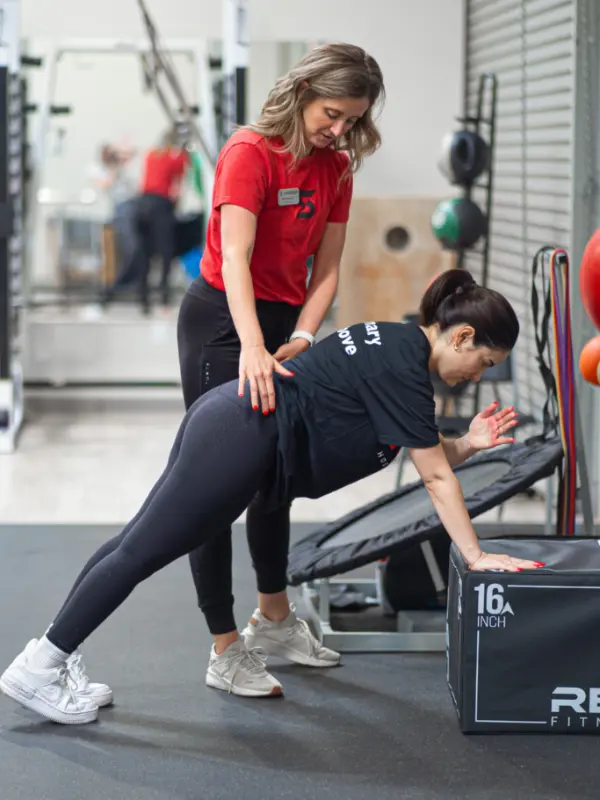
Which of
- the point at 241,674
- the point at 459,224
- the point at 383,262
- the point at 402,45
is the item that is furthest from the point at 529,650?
the point at 402,45

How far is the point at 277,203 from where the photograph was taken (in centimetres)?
253

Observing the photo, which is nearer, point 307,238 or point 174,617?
point 307,238

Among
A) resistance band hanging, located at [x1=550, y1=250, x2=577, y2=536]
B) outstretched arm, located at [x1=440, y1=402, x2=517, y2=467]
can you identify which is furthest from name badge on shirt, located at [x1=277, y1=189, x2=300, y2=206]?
resistance band hanging, located at [x1=550, y1=250, x2=577, y2=536]

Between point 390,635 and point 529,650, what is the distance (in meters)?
0.63

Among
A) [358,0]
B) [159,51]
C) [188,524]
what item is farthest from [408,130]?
[188,524]

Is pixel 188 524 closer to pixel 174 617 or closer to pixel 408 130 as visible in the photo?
pixel 174 617

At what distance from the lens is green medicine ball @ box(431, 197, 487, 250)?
4.84 m

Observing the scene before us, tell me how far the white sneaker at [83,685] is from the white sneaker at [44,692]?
0.12 feet

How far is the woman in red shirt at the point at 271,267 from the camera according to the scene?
242cm

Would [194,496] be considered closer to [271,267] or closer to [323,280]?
[271,267]

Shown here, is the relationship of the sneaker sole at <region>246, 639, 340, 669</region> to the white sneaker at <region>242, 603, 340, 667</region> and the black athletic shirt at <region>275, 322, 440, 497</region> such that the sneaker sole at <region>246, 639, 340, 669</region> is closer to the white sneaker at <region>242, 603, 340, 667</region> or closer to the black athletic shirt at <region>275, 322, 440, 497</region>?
the white sneaker at <region>242, 603, 340, 667</region>

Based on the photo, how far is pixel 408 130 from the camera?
636cm

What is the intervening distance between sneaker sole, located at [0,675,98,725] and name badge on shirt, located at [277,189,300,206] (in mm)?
1184

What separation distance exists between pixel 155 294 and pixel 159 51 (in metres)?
1.47
